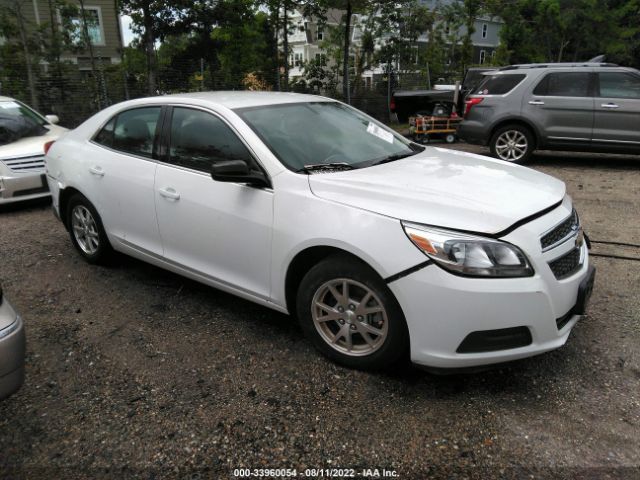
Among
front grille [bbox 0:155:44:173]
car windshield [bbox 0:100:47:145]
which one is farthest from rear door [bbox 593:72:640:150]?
car windshield [bbox 0:100:47:145]

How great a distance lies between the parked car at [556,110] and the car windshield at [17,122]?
23.1 ft

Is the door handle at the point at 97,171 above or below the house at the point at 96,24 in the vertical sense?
below

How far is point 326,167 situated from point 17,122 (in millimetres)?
6121

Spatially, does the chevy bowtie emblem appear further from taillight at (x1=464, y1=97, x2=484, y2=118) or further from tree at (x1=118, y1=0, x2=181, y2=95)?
tree at (x1=118, y1=0, x2=181, y2=95)

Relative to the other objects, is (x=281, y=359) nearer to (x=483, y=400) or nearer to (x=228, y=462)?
(x=228, y=462)

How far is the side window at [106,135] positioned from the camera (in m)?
4.31

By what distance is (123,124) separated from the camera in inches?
167

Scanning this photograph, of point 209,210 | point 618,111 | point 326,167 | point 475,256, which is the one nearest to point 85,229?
point 209,210

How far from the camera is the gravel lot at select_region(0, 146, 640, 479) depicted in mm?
2316

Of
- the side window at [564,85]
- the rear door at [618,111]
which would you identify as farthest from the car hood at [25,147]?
the rear door at [618,111]

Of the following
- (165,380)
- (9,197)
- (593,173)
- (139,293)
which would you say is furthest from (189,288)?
(593,173)

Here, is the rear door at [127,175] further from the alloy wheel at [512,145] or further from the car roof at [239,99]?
the alloy wheel at [512,145]

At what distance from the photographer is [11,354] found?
87.4 inches

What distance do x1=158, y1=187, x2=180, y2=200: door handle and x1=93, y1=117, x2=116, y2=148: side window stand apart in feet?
3.23
